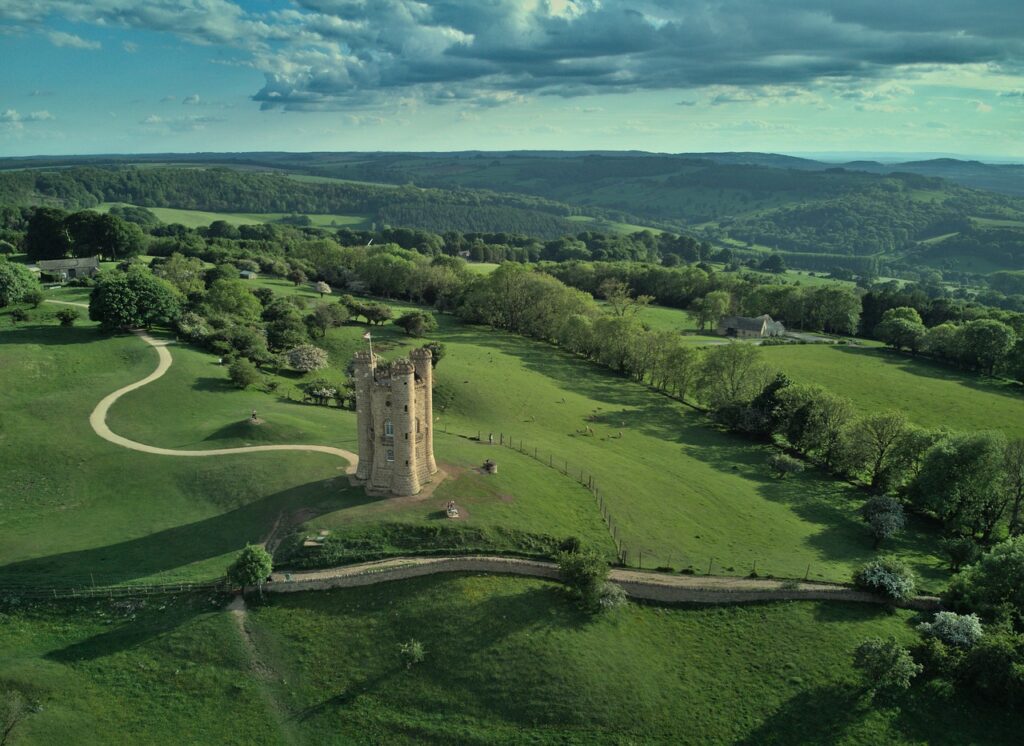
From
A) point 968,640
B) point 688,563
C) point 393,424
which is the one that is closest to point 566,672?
point 688,563

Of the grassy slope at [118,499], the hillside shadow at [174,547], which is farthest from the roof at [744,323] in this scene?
the hillside shadow at [174,547]

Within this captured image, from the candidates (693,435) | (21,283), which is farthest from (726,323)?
(21,283)

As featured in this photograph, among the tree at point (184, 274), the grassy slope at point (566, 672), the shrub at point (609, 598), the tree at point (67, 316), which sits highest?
the tree at point (184, 274)

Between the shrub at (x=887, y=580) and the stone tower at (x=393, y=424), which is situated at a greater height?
the stone tower at (x=393, y=424)

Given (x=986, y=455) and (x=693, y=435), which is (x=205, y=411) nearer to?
(x=693, y=435)

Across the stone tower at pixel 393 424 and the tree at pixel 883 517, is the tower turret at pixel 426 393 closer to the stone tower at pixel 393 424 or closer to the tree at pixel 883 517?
the stone tower at pixel 393 424

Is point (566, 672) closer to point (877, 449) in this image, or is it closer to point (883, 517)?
point (883, 517)

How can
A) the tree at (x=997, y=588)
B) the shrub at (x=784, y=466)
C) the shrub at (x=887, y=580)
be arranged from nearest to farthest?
the tree at (x=997, y=588) → the shrub at (x=887, y=580) → the shrub at (x=784, y=466)
